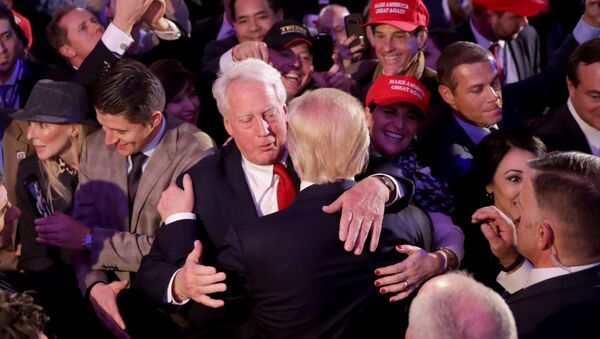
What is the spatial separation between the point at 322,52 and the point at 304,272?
2.17m

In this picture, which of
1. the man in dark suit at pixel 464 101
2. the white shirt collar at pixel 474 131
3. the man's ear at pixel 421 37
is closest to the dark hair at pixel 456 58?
the man in dark suit at pixel 464 101

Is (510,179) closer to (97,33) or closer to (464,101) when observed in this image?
(464,101)

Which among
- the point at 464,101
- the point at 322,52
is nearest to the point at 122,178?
the point at 322,52

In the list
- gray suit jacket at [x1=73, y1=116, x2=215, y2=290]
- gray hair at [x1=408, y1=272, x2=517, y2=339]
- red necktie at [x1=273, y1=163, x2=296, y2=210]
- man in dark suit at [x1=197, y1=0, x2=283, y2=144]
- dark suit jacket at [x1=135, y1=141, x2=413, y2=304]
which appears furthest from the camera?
man in dark suit at [x1=197, y1=0, x2=283, y2=144]

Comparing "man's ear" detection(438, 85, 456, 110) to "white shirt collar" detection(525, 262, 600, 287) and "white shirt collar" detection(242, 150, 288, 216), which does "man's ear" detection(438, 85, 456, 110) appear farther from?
"white shirt collar" detection(525, 262, 600, 287)

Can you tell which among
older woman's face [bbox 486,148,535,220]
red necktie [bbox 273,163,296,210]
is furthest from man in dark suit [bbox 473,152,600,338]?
older woman's face [bbox 486,148,535,220]

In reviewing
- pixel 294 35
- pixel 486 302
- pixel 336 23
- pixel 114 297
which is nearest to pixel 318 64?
pixel 294 35

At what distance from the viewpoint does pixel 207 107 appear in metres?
5.18

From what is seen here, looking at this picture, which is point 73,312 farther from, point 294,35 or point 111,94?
point 294,35

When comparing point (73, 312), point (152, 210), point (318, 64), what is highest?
point (318, 64)

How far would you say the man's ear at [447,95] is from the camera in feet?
15.0

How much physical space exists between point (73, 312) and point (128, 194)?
603 mm

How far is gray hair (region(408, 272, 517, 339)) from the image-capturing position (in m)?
2.31

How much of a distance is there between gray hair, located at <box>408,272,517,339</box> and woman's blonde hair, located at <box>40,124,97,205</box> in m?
2.36
